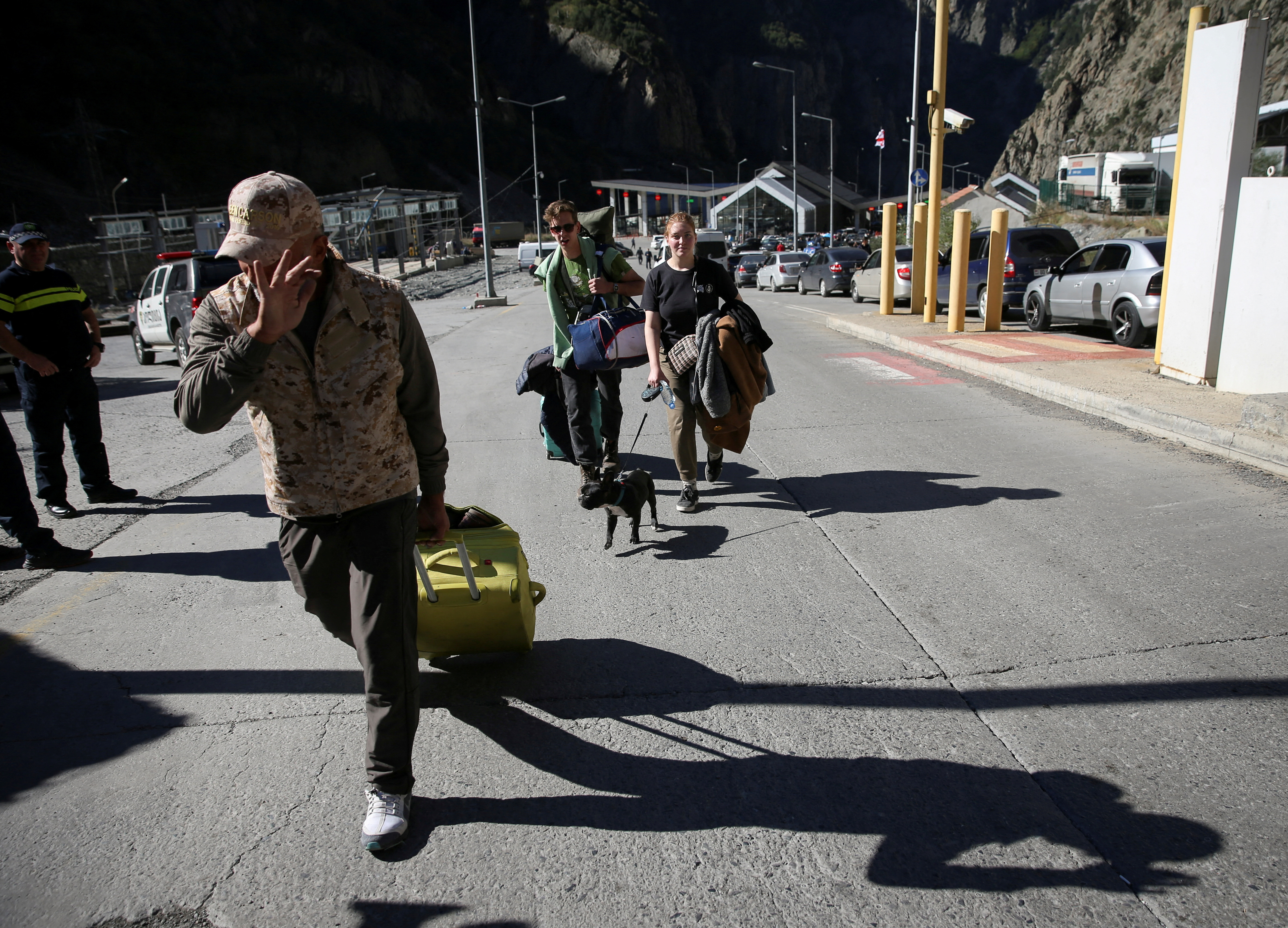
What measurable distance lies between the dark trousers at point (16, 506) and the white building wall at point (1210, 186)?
9217 millimetres

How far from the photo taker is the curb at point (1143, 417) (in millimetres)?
6184

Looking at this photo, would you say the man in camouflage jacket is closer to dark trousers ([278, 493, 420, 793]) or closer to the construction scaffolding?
dark trousers ([278, 493, 420, 793])

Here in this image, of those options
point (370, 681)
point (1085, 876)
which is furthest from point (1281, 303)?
point (370, 681)

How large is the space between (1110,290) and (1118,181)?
50567 millimetres

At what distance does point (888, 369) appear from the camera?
11367 millimetres

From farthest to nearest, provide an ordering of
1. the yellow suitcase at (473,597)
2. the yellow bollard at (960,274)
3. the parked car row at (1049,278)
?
1. the yellow bollard at (960,274)
2. the parked car row at (1049,278)
3. the yellow suitcase at (473,597)

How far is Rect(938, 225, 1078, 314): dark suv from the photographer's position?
16.6 metres

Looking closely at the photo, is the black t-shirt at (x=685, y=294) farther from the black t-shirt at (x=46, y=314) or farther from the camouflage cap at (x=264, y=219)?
the black t-shirt at (x=46, y=314)


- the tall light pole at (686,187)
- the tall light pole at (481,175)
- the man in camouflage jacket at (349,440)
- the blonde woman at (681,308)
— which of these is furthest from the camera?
the tall light pole at (686,187)

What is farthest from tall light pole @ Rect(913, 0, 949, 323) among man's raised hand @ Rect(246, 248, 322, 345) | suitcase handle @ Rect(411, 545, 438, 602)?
man's raised hand @ Rect(246, 248, 322, 345)

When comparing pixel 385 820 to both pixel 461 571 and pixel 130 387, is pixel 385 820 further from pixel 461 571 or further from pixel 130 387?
pixel 130 387

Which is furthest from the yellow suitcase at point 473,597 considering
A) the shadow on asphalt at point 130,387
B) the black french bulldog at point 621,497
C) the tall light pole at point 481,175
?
the tall light pole at point 481,175

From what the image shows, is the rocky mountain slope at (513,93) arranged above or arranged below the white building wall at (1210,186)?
above

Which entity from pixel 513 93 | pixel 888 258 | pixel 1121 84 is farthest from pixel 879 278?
pixel 513 93
